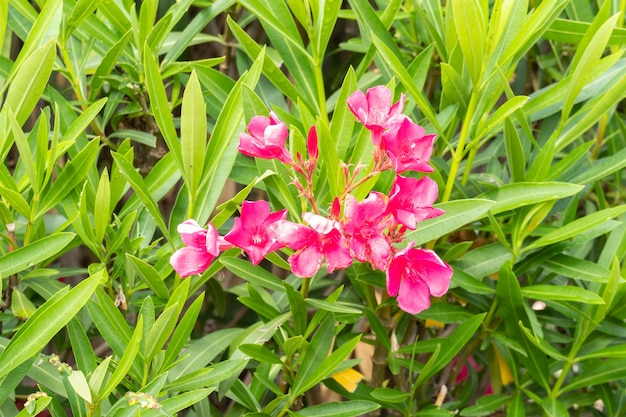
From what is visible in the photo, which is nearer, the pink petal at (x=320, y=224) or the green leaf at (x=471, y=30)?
the pink petal at (x=320, y=224)

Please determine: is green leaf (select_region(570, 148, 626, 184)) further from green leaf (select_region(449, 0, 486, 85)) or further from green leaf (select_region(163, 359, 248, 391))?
green leaf (select_region(163, 359, 248, 391))

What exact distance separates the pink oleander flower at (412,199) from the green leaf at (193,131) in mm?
194

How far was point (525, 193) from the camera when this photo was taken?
34.8 inches

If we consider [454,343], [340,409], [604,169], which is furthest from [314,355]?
[604,169]

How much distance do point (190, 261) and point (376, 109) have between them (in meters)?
0.21

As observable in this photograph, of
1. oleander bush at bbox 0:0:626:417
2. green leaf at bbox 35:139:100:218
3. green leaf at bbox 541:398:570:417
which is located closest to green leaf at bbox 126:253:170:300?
oleander bush at bbox 0:0:626:417

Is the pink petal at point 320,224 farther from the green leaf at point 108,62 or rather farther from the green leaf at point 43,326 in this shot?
the green leaf at point 108,62

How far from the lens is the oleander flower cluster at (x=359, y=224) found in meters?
0.69

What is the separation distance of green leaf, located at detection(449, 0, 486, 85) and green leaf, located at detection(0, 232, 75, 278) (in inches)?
17.0

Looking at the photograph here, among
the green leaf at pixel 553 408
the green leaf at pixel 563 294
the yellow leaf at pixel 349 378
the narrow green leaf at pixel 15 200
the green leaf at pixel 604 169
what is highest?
the narrow green leaf at pixel 15 200

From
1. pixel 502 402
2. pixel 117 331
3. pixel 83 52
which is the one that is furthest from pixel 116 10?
pixel 502 402

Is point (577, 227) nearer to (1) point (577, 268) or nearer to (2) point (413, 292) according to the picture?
(1) point (577, 268)

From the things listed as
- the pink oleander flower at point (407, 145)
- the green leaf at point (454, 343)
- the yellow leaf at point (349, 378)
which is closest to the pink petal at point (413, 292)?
the pink oleander flower at point (407, 145)

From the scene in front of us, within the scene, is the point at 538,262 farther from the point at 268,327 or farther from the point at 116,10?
the point at 116,10
